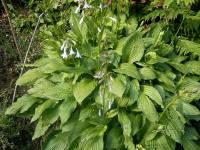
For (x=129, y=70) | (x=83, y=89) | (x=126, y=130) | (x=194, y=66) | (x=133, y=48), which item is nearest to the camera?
(x=126, y=130)

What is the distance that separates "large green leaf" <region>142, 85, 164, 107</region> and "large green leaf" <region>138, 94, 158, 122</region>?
41 mm

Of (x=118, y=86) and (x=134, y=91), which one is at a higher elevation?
(x=118, y=86)

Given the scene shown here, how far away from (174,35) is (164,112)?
1309 millimetres

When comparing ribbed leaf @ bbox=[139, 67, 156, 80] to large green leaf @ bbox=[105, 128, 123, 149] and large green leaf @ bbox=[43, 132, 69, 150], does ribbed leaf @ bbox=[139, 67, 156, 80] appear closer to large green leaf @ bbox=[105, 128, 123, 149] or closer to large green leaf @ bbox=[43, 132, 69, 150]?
large green leaf @ bbox=[105, 128, 123, 149]

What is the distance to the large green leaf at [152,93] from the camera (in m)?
3.78

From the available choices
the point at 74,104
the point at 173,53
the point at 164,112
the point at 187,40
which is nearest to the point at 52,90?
the point at 74,104

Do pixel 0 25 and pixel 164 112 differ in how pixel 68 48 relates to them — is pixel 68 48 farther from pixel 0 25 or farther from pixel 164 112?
pixel 0 25

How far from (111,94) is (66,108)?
0.43 meters

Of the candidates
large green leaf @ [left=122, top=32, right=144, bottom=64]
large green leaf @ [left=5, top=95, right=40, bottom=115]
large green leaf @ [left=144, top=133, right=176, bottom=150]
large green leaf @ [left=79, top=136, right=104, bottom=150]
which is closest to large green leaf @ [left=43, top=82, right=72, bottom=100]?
large green leaf @ [left=5, top=95, right=40, bottom=115]

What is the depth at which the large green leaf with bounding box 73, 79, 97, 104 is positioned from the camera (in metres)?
3.74

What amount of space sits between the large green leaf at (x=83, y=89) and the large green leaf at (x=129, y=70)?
265 mm

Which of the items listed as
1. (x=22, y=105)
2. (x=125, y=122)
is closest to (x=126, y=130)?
(x=125, y=122)

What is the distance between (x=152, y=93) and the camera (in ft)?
12.6

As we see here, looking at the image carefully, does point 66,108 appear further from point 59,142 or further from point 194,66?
point 194,66
